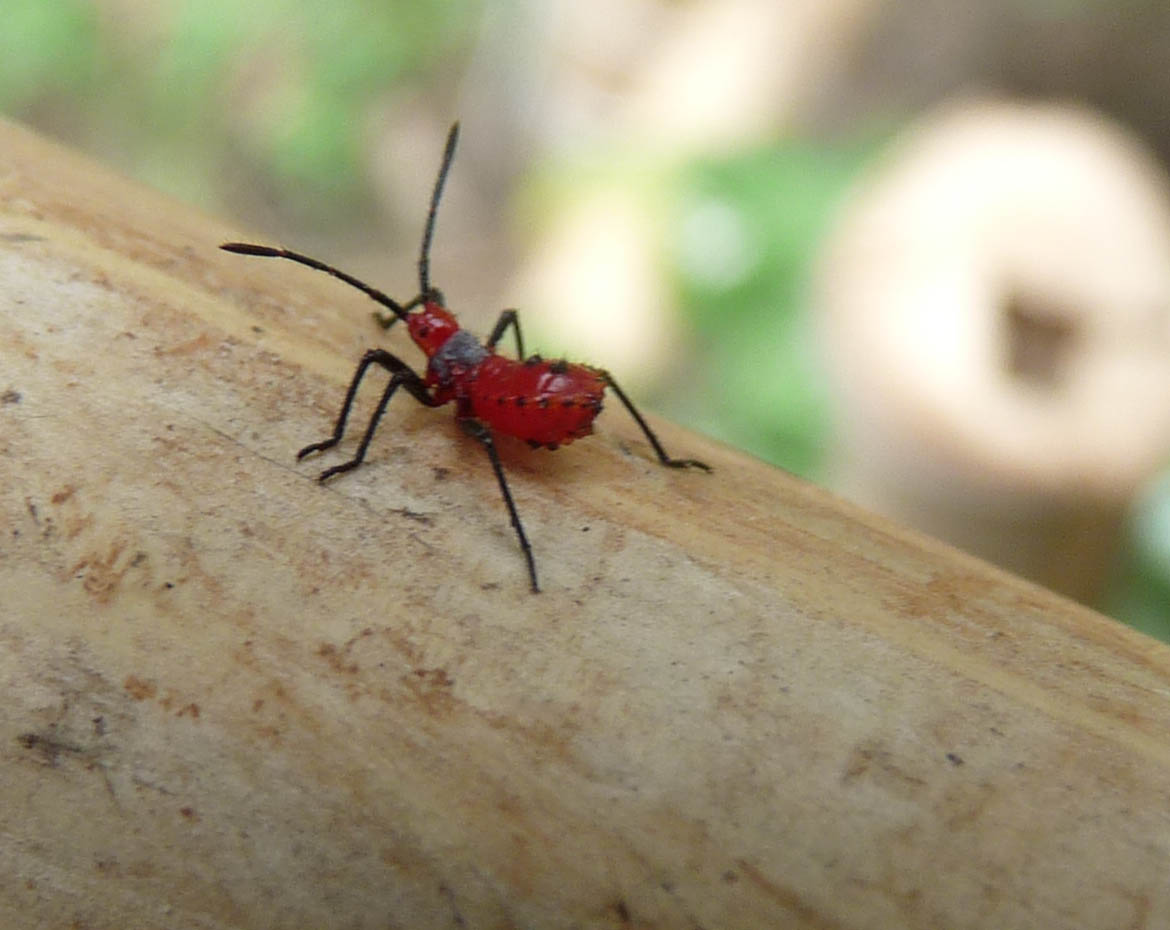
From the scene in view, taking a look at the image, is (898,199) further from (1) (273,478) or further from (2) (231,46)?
(2) (231,46)

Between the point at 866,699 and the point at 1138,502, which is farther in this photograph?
the point at 1138,502

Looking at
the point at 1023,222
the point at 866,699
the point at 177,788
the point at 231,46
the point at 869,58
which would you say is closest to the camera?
the point at 177,788

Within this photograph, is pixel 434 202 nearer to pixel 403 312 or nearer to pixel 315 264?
pixel 403 312

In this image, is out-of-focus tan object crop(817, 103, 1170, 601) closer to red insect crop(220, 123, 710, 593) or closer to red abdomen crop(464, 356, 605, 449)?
red insect crop(220, 123, 710, 593)

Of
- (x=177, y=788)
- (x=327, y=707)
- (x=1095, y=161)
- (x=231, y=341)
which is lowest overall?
(x=177, y=788)

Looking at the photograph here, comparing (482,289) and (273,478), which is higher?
(273,478)

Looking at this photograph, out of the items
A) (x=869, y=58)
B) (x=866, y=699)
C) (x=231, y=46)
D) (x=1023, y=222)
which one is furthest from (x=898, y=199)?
(x=231, y=46)

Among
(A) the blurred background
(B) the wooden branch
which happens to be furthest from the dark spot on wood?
(A) the blurred background
